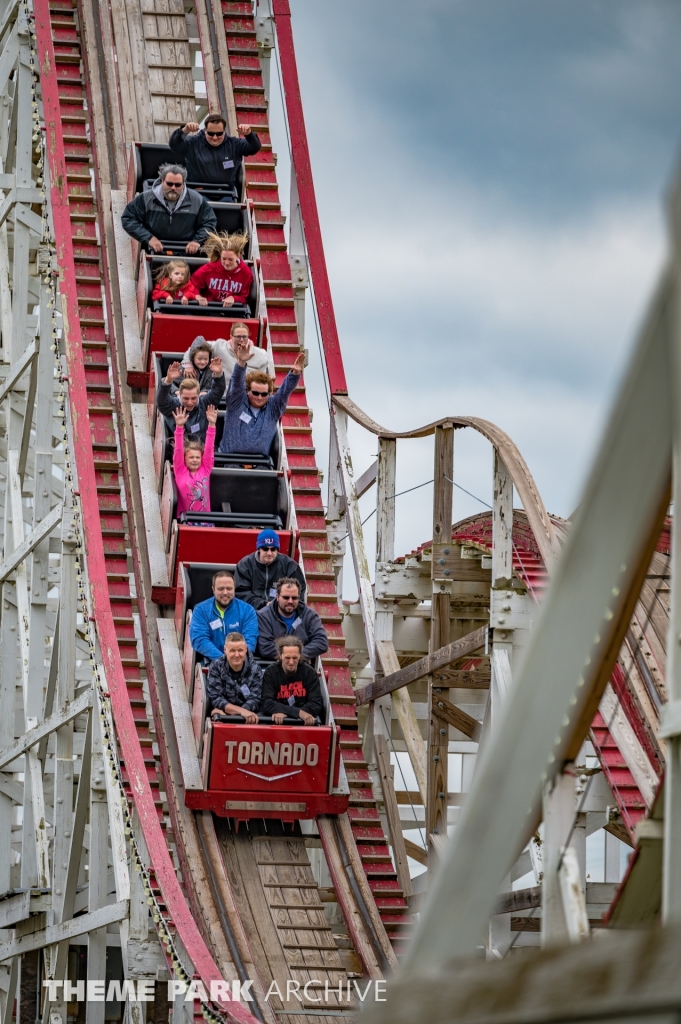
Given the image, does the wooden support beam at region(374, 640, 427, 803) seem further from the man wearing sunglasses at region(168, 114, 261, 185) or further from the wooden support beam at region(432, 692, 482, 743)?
the man wearing sunglasses at region(168, 114, 261, 185)

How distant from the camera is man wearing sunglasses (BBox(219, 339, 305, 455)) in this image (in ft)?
29.8

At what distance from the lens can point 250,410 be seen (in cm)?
921

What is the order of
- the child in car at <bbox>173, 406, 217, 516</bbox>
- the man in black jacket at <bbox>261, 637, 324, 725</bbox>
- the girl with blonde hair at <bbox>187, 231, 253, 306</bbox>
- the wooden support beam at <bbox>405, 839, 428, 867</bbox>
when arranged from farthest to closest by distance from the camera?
1. the girl with blonde hair at <bbox>187, 231, 253, 306</bbox>
2. the wooden support beam at <bbox>405, 839, 428, 867</bbox>
3. the child in car at <bbox>173, 406, 217, 516</bbox>
4. the man in black jacket at <bbox>261, 637, 324, 725</bbox>

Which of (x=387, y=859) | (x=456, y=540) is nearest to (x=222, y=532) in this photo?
(x=456, y=540)

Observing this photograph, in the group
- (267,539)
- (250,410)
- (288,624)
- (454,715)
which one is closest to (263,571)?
(267,539)

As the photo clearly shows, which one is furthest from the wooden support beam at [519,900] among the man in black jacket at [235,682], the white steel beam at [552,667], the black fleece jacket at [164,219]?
the white steel beam at [552,667]

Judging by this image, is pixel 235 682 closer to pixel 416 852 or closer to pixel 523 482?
pixel 523 482

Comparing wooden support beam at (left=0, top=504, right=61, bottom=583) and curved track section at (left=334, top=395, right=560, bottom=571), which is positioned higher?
wooden support beam at (left=0, top=504, right=61, bottom=583)

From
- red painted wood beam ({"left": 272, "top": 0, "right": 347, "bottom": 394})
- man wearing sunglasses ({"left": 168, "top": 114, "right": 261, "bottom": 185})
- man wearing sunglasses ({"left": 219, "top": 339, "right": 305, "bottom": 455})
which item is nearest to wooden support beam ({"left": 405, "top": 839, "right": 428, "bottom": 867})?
man wearing sunglasses ({"left": 219, "top": 339, "right": 305, "bottom": 455})

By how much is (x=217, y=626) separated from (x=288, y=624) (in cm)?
42

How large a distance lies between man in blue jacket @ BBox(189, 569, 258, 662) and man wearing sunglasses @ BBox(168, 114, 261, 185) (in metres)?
4.34

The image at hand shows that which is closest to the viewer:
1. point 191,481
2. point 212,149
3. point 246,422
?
point 191,481

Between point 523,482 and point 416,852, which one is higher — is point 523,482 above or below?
above

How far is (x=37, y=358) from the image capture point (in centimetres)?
981
